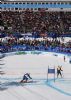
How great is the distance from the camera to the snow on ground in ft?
62.9

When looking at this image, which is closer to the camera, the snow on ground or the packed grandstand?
the snow on ground

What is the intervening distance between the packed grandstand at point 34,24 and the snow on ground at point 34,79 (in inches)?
129

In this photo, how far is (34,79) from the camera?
74.6 ft

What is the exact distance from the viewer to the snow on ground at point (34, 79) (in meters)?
19.2

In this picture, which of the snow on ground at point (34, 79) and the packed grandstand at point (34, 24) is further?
the packed grandstand at point (34, 24)

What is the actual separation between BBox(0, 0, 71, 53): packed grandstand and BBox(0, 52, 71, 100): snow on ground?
327cm

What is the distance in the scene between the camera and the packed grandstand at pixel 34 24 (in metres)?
34.8

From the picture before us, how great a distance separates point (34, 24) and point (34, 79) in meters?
21.8

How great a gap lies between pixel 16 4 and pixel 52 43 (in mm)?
17257

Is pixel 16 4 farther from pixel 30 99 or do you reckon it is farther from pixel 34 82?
pixel 30 99

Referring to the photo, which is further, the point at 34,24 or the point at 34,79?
the point at 34,24

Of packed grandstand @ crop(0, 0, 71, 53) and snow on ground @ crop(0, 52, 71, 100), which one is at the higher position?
packed grandstand @ crop(0, 0, 71, 53)

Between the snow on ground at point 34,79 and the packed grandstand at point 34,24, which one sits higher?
the packed grandstand at point 34,24

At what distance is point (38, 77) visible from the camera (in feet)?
76.3
